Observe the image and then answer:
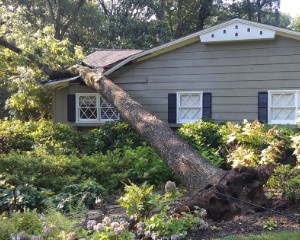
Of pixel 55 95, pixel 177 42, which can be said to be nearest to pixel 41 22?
pixel 55 95

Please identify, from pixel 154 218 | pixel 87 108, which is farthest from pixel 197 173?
pixel 87 108

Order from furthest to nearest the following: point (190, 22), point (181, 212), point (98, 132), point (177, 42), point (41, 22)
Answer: point (190, 22)
point (41, 22)
point (177, 42)
point (98, 132)
point (181, 212)

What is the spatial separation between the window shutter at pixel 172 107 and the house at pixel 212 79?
31 mm

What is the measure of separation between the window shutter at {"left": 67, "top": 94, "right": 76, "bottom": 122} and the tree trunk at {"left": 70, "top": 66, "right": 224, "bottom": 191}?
288 centimetres

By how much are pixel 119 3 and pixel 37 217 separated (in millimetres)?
26259

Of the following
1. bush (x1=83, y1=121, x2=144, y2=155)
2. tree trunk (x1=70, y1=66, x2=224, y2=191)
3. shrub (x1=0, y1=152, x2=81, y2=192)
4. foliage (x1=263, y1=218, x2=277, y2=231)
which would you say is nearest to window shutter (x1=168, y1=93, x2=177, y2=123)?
bush (x1=83, y1=121, x2=144, y2=155)

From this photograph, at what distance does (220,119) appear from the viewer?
12055 millimetres

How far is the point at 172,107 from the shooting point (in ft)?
41.5

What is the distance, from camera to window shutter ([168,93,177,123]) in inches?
495

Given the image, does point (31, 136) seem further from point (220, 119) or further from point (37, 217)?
point (37, 217)

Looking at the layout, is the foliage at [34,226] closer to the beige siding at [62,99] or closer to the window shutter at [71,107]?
the window shutter at [71,107]

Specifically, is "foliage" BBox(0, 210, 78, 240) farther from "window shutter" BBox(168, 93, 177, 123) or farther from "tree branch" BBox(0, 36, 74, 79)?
"tree branch" BBox(0, 36, 74, 79)

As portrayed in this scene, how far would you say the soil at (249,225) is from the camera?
4.15 metres

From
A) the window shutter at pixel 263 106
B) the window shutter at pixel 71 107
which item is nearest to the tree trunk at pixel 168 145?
the window shutter at pixel 71 107
